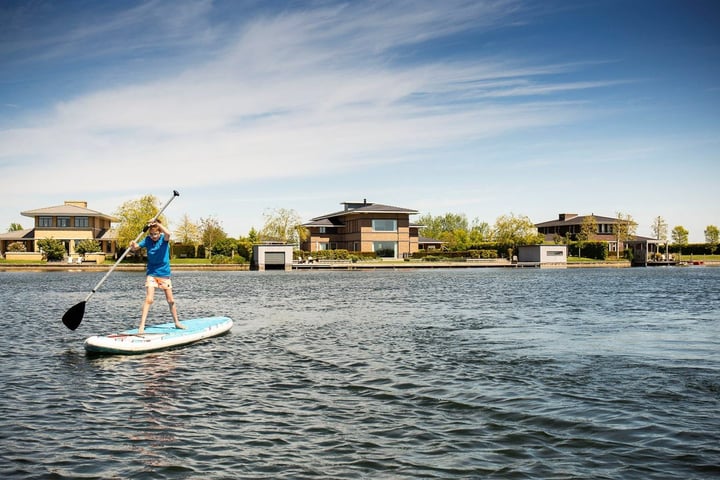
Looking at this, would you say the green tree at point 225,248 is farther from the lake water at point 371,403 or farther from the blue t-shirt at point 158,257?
the blue t-shirt at point 158,257

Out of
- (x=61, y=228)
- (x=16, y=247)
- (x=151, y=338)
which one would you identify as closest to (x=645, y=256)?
(x=61, y=228)

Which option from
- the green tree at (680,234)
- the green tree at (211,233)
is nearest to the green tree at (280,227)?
the green tree at (211,233)

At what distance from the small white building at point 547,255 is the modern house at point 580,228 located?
1573 cm

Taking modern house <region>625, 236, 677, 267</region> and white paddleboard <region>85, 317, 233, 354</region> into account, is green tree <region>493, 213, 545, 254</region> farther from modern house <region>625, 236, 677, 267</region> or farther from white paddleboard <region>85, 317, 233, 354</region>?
white paddleboard <region>85, 317, 233, 354</region>

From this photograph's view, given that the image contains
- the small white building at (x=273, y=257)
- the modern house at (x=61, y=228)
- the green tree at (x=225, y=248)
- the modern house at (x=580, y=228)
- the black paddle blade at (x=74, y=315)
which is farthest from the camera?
the modern house at (x=580, y=228)

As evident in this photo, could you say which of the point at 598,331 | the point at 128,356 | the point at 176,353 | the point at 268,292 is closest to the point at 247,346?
the point at 176,353

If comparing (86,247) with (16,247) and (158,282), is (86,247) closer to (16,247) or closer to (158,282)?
(16,247)

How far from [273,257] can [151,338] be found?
192 ft

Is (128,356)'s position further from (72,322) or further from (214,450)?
(214,450)

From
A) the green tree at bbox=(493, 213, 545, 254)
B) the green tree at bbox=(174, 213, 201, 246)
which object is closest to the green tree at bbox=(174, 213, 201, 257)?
the green tree at bbox=(174, 213, 201, 246)

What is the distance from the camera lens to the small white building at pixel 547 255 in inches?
3211

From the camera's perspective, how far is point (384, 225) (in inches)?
3344

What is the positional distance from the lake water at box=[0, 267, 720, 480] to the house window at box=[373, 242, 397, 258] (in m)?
64.2

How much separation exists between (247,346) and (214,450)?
319 inches
